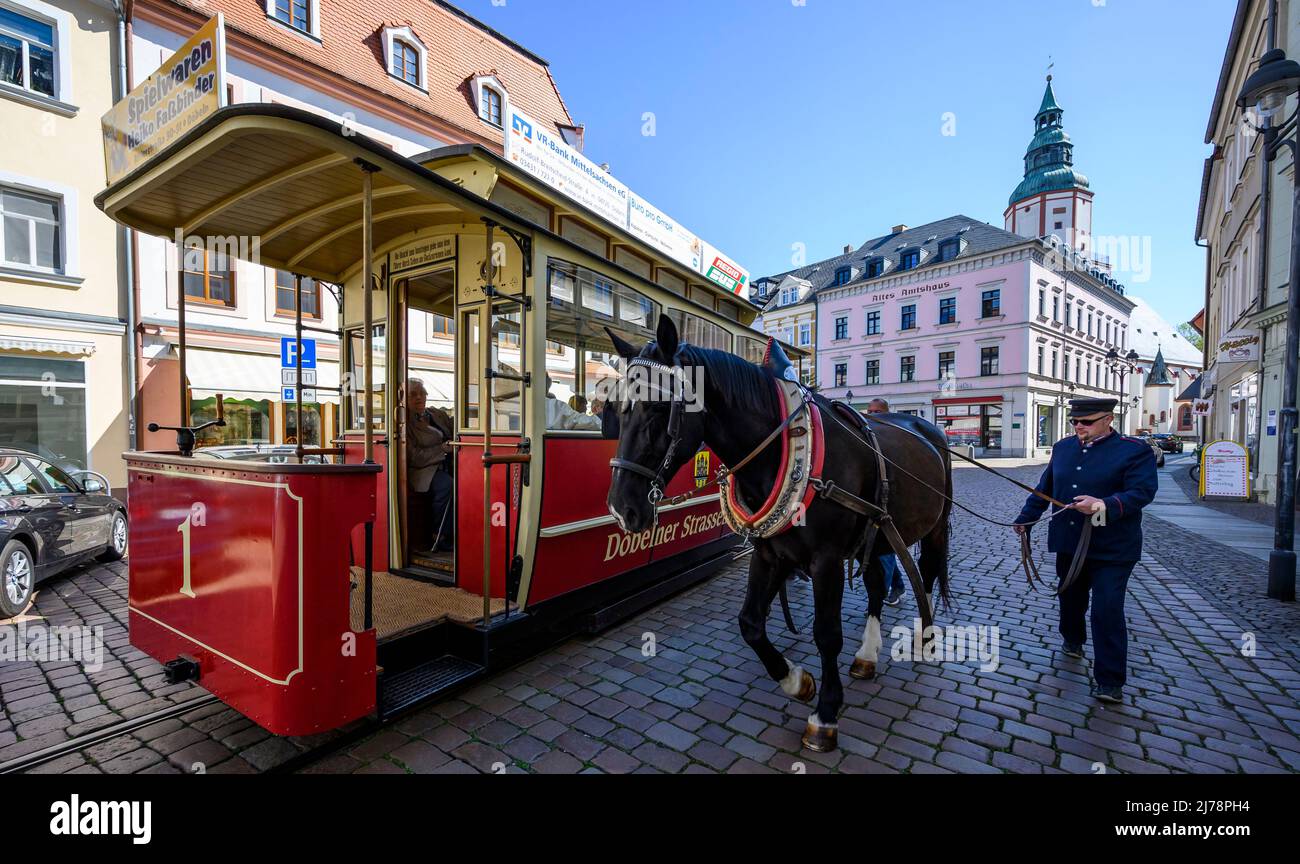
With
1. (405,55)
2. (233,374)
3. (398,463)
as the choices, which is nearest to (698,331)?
(398,463)

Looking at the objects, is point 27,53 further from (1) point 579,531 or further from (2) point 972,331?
(2) point 972,331

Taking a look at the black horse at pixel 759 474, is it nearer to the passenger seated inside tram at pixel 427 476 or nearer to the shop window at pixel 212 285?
the passenger seated inside tram at pixel 427 476

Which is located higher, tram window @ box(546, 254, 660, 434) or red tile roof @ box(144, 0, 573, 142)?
red tile roof @ box(144, 0, 573, 142)

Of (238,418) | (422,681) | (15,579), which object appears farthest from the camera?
(238,418)

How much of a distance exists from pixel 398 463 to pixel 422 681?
199cm

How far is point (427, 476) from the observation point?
4.83m

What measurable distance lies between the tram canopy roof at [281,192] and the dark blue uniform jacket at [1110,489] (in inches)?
156

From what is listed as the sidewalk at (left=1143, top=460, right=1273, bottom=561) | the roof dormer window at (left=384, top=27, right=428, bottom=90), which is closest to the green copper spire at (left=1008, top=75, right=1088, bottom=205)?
the sidewalk at (left=1143, top=460, right=1273, bottom=561)

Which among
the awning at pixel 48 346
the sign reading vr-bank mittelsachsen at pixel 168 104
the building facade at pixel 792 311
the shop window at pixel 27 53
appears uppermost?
the building facade at pixel 792 311

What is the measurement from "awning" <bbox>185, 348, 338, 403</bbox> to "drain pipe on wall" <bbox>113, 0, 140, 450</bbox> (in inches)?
35.7

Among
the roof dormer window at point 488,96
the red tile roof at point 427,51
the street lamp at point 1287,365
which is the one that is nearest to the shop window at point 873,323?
the red tile roof at point 427,51

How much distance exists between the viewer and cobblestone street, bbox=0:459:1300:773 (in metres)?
2.81

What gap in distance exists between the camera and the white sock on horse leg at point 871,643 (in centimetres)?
387

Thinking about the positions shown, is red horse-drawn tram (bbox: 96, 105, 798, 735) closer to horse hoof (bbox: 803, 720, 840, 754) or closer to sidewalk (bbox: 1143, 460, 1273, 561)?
horse hoof (bbox: 803, 720, 840, 754)
